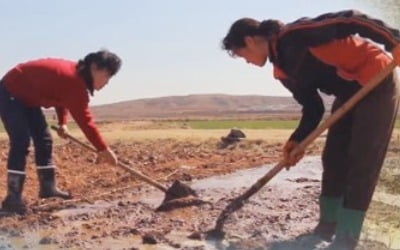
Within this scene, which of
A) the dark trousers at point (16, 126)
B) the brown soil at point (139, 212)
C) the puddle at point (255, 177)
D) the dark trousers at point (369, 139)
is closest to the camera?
the dark trousers at point (369, 139)

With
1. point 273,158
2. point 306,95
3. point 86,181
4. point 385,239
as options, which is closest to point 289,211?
point 385,239

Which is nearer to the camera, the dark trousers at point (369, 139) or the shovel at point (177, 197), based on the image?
the dark trousers at point (369, 139)

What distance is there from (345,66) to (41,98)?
115 inches

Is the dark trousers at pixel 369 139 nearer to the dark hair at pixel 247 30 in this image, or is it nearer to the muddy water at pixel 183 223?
the muddy water at pixel 183 223

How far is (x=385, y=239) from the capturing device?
5746 mm

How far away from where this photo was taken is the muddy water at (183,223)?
5.54 metres

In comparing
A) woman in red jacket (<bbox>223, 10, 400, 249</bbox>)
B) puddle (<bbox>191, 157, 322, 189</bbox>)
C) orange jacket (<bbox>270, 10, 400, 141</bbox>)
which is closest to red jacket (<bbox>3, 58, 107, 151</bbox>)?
puddle (<bbox>191, 157, 322, 189</bbox>)

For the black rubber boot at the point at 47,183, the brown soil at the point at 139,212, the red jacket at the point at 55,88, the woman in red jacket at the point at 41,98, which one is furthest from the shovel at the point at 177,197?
the black rubber boot at the point at 47,183

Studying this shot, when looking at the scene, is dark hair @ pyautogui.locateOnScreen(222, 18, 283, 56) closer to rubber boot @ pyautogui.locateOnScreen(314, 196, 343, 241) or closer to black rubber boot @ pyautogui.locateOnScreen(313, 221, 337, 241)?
rubber boot @ pyautogui.locateOnScreen(314, 196, 343, 241)

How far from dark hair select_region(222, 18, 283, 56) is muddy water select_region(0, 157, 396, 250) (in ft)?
4.35

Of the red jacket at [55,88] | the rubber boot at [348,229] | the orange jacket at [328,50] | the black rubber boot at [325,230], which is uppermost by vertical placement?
the orange jacket at [328,50]

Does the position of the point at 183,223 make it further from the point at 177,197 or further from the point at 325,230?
the point at 325,230

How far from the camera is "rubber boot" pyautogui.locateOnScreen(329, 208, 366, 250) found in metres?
5.00

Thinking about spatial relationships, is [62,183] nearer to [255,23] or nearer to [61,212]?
[61,212]
